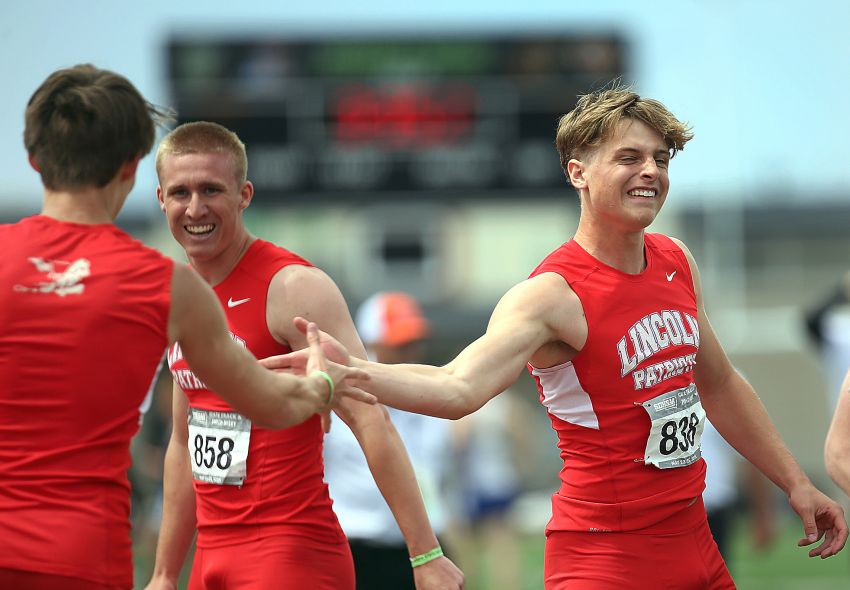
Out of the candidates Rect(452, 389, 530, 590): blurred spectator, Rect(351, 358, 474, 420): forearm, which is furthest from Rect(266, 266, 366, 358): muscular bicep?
Rect(452, 389, 530, 590): blurred spectator

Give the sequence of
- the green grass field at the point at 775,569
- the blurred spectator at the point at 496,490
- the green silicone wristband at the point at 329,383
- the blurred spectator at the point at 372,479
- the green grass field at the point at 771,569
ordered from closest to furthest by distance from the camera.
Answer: the green silicone wristband at the point at 329,383, the blurred spectator at the point at 372,479, the blurred spectator at the point at 496,490, the green grass field at the point at 771,569, the green grass field at the point at 775,569

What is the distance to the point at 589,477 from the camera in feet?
16.1

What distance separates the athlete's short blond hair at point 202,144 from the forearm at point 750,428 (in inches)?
78.6

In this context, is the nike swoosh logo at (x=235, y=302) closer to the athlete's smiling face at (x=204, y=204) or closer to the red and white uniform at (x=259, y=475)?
the red and white uniform at (x=259, y=475)

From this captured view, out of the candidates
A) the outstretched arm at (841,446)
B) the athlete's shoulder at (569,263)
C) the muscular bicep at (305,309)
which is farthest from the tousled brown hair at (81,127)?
the outstretched arm at (841,446)

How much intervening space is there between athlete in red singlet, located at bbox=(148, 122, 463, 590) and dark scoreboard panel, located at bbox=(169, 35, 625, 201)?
641 inches

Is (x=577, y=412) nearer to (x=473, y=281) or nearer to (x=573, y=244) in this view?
(x=573, y=244)

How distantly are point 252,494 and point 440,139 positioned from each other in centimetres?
1718

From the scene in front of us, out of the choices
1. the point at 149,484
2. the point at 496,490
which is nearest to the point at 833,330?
the point at 496,490

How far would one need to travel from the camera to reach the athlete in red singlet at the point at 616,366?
4820mm

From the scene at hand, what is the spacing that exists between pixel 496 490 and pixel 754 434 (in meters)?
9.20

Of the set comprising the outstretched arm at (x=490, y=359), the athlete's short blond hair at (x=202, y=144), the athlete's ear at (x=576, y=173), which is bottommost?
the outstretched arm at (x=490, y=359)

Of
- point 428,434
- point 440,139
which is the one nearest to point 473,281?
point 440,139

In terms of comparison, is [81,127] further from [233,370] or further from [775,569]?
[775,569]
